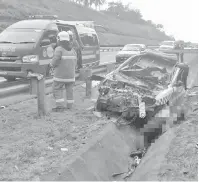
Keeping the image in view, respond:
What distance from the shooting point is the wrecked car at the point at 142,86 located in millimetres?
7766

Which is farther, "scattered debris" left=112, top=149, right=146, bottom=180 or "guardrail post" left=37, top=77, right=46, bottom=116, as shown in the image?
"guardrail post" left=37, top=77, right=46, bottom=116

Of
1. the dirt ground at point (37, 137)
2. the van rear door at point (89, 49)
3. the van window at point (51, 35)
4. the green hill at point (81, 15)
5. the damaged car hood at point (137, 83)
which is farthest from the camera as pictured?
the green hill at point (81, 15)

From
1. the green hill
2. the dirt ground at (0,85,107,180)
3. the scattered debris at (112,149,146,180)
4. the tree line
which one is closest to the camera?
the dirt ground at (0,85,107,180)

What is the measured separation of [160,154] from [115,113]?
2602 millimetres

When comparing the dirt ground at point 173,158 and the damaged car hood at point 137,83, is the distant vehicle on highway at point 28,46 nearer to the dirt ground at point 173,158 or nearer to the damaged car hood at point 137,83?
the damaged car hood at point 137,83

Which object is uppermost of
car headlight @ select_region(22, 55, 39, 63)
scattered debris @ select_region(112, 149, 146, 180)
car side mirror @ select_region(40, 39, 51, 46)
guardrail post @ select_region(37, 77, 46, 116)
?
car side mirror @ select_region(40, 39, 51, 46)

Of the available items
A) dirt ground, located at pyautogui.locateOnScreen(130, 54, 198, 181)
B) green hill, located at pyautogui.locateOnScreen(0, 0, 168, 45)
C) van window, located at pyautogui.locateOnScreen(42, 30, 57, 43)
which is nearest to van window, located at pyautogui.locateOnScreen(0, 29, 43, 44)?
van window, located at pyautogui.locateOnScreen(42, 30, 57, 43)

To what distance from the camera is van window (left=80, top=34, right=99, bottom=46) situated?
13.0 meters

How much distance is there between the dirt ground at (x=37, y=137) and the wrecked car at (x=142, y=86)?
0.57 metres

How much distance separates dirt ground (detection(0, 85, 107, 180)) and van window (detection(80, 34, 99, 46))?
14.3 feet

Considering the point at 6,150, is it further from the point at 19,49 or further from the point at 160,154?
the point at 19,49

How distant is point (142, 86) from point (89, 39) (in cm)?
564

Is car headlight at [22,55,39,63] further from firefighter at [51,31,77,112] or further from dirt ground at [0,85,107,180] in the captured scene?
firefighter at [51,31,77,112]

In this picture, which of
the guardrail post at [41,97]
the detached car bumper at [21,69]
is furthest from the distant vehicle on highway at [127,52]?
the guardrail post at [41,97]
